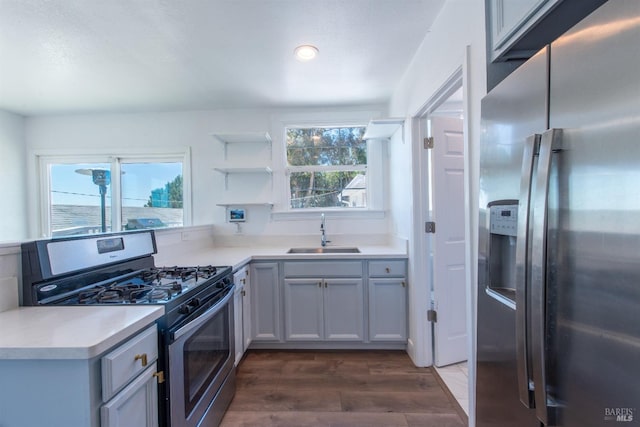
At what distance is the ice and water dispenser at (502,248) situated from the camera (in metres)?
0.89

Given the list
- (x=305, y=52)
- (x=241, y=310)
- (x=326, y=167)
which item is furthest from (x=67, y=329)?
(x=326, y=167)

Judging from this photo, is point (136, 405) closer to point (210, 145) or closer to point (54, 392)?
point (54, 392)

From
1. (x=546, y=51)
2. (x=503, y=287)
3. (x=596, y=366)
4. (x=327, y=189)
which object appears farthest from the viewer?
(x=327, y=189)

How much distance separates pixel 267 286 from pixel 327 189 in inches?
51.6

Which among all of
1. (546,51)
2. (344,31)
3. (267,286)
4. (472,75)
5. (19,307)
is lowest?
(267,286)

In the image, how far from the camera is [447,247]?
221 cm

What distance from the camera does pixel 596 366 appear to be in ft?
1.92

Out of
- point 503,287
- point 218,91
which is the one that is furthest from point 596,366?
point 218,91

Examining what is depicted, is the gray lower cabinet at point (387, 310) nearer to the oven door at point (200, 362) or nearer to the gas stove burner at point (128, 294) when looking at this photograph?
the oven door at point (200, 362)

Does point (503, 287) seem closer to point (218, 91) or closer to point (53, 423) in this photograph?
point (53, 423)

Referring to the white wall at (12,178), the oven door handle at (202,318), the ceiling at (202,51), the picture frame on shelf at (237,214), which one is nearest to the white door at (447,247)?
the ceiling at (202,51)

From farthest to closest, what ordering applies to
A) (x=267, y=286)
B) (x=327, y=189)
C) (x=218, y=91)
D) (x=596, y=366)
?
(x=327, y=189) < (x=218, y=91) < (x=267, y=286) < (x=596, y=366)

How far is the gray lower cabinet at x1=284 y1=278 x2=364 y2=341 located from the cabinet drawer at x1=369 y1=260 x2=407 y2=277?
17cm

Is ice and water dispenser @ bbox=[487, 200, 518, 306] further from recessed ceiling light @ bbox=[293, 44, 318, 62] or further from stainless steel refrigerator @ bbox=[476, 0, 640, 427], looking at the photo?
recessed ceiling light @ bbox=[293, 44, 318, 62]
